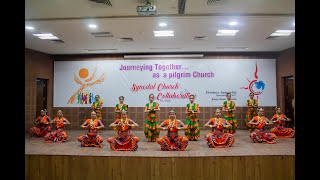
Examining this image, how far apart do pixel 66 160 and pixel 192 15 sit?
4.07 metres

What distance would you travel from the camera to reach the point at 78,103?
10.2 meters

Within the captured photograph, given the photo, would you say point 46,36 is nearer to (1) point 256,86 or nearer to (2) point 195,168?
(2) point 195,168

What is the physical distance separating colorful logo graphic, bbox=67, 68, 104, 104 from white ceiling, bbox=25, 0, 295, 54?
1373 mm

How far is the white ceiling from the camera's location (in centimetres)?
493

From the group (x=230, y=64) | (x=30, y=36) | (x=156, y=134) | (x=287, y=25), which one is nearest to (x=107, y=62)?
(x=30, y=36)

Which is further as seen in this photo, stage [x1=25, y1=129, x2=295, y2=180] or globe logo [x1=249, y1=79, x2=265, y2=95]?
globe logo [x1=249, y1=79, x2=265, y2=95]

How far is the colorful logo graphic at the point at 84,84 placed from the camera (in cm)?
1013

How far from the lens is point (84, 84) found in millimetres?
10141

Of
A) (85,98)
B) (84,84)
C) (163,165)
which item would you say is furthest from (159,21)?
(85,98)

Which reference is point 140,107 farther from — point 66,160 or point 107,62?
point 66,160

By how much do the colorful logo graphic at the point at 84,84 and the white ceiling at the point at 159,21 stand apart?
1.37 metres

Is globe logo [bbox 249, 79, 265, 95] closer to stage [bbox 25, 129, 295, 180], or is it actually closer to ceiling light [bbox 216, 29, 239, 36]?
ceiling light [bbox 216, 29, 239, 36]

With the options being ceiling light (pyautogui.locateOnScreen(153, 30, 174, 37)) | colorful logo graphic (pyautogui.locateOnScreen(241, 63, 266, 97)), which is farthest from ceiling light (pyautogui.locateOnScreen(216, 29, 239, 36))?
colorful logo graphic (pyautogui.locateOnScreen(241, 63, 266, 97))

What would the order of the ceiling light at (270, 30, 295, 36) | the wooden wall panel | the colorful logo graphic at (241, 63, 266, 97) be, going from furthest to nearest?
the colorful logo graphic at (241, 63, 266, 97), the ceiling light at (270, 30, 295, 36), the wooden wall panel
